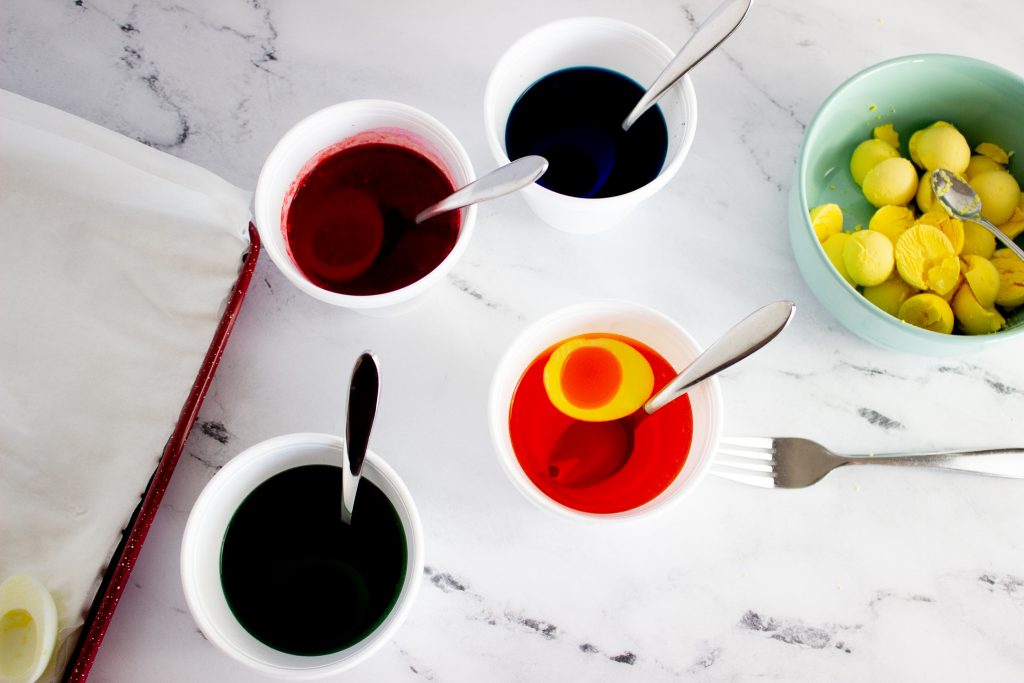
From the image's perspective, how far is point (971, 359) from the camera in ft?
2.91

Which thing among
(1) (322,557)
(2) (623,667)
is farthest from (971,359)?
(1) (322,557)

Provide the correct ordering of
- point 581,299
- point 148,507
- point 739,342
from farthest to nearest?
point 581,299 < point 148,507 < point 739,342

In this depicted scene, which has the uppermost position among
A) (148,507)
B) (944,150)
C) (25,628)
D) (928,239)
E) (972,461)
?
(944,150)

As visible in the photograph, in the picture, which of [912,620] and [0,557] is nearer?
[0,557]

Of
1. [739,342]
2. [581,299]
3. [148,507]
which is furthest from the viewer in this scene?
[581,299]

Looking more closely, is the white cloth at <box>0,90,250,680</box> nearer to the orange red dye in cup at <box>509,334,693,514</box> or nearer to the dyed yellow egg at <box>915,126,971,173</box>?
the orange red dye in cup at <box>509,334,693,514</box>

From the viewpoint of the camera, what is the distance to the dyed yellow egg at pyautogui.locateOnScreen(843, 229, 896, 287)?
0.83 m

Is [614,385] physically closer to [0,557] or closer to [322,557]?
[322,557]

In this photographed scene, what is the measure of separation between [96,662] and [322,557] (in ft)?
0.92

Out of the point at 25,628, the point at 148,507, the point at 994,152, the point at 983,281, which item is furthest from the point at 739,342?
the point at 25,628

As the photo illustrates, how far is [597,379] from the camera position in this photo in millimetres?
800

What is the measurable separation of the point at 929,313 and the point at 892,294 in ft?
0.14

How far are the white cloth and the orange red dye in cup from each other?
35cm

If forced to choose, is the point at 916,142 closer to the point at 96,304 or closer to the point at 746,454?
the point at 746,454
